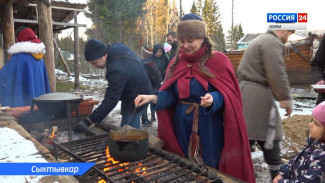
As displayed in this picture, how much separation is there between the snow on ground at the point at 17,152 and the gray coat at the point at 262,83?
2.15 m

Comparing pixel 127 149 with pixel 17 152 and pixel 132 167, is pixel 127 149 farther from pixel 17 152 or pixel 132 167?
pixel 17 152

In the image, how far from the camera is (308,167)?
1.95 m

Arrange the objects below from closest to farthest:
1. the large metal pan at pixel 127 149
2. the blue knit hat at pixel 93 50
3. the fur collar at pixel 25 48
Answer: the large metal pan at pixel 127 149 < the blue knit hat at pixel 93 50 < the fur collar at pixel 25 48

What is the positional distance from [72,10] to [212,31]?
36649 mm

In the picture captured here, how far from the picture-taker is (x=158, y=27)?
3862 cm

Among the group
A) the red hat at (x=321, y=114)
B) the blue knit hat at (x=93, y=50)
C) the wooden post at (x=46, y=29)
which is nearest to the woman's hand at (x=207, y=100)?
the red hat at (x=321, y=114)

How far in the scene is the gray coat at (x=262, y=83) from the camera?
273 cm

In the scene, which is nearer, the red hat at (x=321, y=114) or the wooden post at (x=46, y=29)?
the red hat at (x=321, y=114)

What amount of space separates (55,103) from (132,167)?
1.74 metres

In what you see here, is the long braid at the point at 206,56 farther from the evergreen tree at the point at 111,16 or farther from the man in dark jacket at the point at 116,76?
the evergreen tree at the point at 111,16

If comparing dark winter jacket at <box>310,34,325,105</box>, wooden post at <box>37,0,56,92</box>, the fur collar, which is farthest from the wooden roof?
dark winter jacket at <box>310,34,325,105</box>

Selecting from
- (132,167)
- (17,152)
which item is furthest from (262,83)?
(17,152)

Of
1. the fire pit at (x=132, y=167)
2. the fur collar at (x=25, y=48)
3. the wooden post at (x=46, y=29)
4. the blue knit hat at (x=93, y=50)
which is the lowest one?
the fire pit at (x=132, y=167)

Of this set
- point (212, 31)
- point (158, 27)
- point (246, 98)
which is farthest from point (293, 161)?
point (212, 31)
